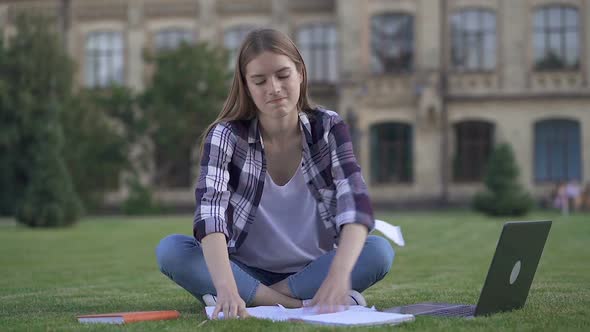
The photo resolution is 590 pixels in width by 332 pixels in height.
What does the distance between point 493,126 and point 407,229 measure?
15.5 meters

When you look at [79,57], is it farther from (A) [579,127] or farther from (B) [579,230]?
(B) [579,230]

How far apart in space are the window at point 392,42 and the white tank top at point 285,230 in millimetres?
29356

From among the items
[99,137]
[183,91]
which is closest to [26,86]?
[99,137]

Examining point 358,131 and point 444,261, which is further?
point 358,131

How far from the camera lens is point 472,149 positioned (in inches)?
1366

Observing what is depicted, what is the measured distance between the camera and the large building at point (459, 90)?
3394 cm

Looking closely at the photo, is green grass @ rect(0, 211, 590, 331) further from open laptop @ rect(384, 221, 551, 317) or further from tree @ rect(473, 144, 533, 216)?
tree @ rect(473, 144, 533, 216)

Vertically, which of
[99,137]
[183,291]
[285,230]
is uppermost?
[285,230]

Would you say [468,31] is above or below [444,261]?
above

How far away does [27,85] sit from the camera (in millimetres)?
30766

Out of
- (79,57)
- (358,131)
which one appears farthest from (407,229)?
(79,57)

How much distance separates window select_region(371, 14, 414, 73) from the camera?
34562 millimetres

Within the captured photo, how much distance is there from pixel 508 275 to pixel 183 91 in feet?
93.5

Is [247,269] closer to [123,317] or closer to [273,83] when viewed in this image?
[123,317]
